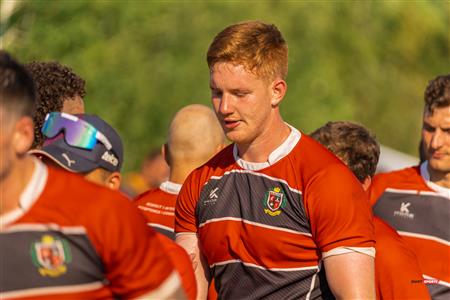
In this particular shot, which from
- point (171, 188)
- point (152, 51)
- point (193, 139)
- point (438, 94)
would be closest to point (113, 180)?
point (171, 188)

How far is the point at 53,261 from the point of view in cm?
417

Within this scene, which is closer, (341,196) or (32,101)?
(32,101)

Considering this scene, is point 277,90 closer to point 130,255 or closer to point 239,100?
point 239,100

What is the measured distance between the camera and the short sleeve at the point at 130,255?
4152 millimetres

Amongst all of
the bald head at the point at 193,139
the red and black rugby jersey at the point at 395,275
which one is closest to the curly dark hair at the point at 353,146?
the bald head at the point at 193,139

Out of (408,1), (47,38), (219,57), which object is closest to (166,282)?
(219,57)

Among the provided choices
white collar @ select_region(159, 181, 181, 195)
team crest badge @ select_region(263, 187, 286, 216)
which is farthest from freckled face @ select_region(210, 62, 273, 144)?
white collar @ select_region(159, 181, 181, 195)

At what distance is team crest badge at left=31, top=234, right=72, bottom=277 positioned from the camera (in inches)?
163

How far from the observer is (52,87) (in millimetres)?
6277

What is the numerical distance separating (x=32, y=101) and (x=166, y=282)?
2.79ft

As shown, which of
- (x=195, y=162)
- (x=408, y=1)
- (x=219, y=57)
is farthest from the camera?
(x=408, y=1)

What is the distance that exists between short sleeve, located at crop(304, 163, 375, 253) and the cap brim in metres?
1.05

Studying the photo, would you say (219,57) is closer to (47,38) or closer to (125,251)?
(125,251)

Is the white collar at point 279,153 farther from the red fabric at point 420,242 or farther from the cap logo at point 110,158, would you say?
the red fabric at point 420,242
